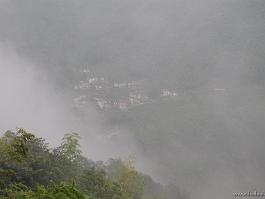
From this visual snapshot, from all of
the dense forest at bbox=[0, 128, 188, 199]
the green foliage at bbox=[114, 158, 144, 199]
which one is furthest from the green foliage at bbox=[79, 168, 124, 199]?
the green foliage at bbox=[114, 158, 144, 199]

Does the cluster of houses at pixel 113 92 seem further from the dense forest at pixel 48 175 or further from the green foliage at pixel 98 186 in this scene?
the green foliage at pixel 98 186

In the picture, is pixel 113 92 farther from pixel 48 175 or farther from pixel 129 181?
pixel 48 175

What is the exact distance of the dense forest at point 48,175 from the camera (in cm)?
1798

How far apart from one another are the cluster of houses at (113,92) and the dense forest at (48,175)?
339 ft

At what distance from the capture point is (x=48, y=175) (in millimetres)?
28078

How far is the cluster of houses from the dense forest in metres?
103

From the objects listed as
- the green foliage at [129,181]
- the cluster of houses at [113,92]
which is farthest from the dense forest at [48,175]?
the cluster of houses at [113,92]

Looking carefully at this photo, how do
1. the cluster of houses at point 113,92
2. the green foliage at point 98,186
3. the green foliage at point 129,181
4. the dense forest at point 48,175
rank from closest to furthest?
the dense forest at point 48,175
the green foliage at point 98,186
the green foliage at point 129,181
the cluster of houses at point 113,92

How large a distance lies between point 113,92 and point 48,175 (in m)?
Result: 128

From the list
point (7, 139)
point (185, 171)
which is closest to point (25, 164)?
point (7, 139)

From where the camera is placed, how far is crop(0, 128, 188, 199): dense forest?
708 inches

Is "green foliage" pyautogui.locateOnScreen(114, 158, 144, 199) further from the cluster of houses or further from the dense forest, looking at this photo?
the cluster of houses

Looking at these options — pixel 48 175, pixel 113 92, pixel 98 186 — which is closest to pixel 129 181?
pixel 98 186

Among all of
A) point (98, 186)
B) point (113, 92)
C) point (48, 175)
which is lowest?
point (98, 186)
